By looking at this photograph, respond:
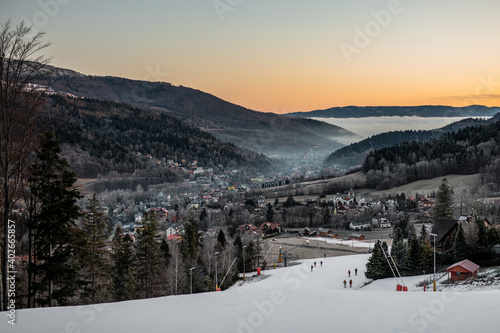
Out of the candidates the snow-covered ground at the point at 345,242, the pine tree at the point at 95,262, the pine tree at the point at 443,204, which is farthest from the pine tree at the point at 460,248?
the snow-covered ground at the point at 345,242

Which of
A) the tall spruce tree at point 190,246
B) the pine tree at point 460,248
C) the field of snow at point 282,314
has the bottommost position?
the tall spruce tree at point 190,246

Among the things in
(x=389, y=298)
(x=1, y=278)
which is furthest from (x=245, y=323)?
(x=1, y=278)

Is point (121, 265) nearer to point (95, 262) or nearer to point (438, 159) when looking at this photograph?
point (95, 262)

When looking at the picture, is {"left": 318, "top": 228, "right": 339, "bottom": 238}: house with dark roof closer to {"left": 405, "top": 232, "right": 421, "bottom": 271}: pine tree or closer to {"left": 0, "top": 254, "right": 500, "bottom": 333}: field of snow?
{"left": 405, "top": 232, "right": 421, "bottom": 271}: pine tree

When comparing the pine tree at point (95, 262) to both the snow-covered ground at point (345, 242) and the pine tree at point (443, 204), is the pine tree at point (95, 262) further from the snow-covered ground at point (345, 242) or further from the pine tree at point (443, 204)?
the snow-covered ground at point (345, 242)

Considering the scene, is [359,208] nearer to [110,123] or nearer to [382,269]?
[382,269]

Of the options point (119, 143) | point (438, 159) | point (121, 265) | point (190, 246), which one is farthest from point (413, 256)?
point (119, 143)
